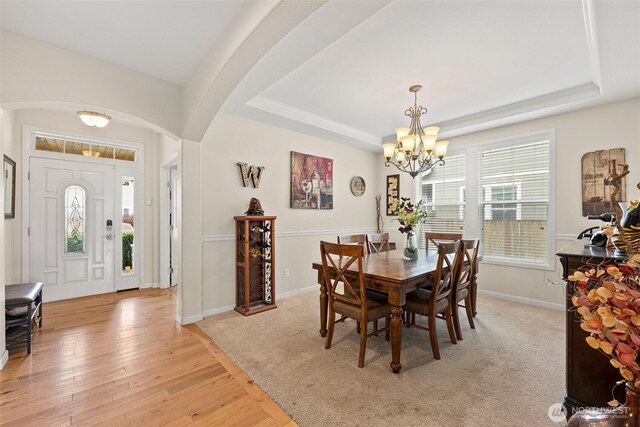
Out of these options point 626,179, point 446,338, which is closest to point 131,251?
point 446,338

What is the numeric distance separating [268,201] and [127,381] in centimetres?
247

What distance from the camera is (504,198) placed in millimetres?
4020

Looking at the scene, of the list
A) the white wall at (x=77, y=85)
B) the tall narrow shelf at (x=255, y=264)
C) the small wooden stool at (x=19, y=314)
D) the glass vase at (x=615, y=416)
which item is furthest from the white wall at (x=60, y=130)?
the glass vase at (x=615, y=416)

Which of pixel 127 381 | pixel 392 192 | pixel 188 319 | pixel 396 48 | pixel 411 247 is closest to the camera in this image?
pixel 127 381

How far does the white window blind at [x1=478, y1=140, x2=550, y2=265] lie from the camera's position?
12.2 ft

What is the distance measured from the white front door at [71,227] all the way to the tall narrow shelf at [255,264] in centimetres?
238

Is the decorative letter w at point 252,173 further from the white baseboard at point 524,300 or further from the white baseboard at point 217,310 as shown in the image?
the white baseboard at point 524,300

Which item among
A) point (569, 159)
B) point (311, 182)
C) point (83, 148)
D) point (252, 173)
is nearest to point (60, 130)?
point (83, 148)

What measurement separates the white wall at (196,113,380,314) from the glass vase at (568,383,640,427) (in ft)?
10.9

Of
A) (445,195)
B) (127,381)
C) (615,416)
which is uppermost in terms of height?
(445,195)

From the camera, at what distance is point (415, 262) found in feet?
9.06

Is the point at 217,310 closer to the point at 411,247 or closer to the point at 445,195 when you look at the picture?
the point at 411,247

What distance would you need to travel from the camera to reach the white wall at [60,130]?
3.28 metres

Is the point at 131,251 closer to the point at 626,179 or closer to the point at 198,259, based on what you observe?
the point at 198,259
